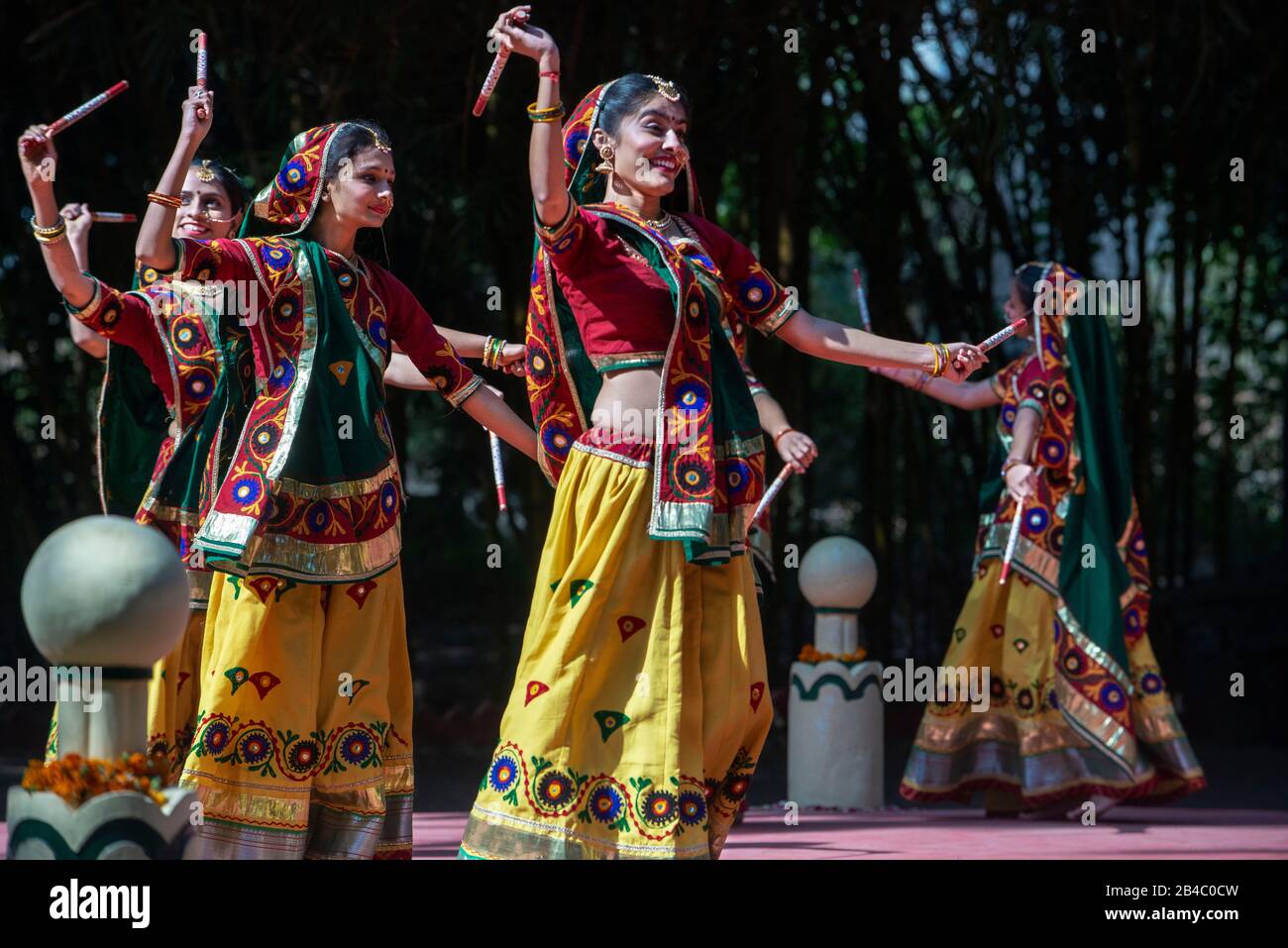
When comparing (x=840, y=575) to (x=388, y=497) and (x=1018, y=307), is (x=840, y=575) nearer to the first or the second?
(x=1018, y=307)

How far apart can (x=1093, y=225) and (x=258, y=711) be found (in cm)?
588

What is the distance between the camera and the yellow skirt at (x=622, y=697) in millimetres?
3281

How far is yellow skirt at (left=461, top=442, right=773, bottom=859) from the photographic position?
328cm

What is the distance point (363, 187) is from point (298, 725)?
111 cm

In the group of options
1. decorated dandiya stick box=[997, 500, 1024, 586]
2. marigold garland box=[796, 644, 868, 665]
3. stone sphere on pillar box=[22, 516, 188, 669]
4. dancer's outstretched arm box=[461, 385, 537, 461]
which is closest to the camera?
stone sphere on pillar box=[22, 516, 188, 669]

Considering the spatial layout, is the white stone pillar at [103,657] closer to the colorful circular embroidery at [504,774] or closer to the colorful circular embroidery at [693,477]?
the colorful circular embroidery at [504,774]

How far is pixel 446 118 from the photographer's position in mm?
7148

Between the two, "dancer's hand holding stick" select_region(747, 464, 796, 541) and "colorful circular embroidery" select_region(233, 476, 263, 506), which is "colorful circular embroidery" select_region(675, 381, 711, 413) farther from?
"colorful circular embroidery" select_region(233, 476, 263, 506)

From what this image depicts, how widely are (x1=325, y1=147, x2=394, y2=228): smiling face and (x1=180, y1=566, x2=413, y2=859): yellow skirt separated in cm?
75

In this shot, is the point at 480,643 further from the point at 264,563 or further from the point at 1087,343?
the point at 264,563

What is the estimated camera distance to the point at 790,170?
7188mm

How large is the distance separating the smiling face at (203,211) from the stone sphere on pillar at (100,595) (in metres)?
2.06

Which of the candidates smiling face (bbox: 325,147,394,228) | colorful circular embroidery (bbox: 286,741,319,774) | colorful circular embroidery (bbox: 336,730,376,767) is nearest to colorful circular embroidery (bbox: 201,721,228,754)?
colorful circular embroidery (bbox: 286,741,319,774)
